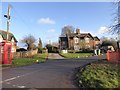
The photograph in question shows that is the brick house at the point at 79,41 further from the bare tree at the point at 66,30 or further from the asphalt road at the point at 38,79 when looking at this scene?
the asphalt road at the point at 38,79

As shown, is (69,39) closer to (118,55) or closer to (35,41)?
(35,41)

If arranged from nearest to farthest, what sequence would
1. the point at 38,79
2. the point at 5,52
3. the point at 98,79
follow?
the point at 98,79 → the point at 38,79 → the point at 5,52

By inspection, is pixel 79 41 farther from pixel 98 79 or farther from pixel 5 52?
pixel 98 79

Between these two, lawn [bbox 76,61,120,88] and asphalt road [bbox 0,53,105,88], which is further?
asphalt road [bbox 0,53,105,88]

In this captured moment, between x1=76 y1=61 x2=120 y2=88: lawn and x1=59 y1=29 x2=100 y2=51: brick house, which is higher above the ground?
x1=59 y1=29 x2=100 y2=51: brick house

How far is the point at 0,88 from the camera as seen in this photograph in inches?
447

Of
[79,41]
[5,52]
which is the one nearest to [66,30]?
[79,41]

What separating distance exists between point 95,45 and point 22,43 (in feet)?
102

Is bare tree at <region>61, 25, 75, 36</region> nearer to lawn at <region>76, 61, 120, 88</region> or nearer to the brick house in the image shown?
the brick house

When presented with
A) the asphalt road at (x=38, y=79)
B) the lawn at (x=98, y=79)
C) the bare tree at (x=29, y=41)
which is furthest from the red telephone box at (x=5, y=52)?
the bare tree at (x=29, y=41)

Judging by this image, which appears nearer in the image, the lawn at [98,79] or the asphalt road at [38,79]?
the lawn at [98,79]

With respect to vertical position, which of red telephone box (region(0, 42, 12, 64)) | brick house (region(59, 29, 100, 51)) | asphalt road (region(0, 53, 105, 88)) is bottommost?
asphalt road (region(0, 53, 105, 88))

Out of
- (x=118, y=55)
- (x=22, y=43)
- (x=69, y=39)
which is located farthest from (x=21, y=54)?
(x=69, y=39)

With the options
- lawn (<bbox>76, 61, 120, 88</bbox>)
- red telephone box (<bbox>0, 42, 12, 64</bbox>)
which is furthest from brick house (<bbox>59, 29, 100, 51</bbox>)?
lawn (<bbox>76, 61, 120, 88</bbox>)
